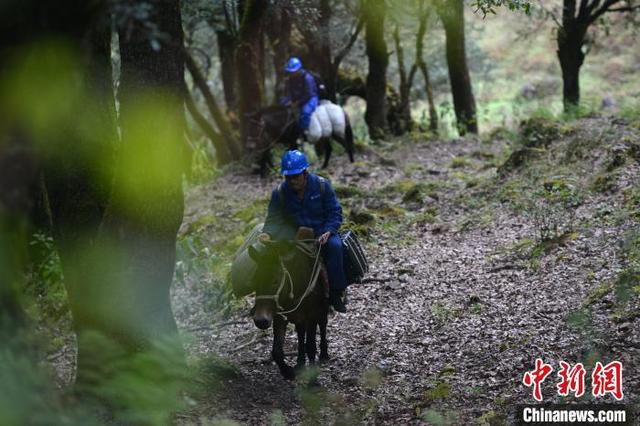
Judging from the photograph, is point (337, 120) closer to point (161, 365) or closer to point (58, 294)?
point (58, 294)

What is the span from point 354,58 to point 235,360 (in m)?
23.2

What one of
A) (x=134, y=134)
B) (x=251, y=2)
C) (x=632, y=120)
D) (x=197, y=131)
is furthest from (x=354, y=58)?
(x=134, y=134)

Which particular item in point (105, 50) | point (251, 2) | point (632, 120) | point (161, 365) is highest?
point (251, 2)

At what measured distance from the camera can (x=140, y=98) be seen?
788 cm

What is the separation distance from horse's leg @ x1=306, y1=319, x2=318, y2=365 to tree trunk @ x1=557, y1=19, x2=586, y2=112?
1387 centimetres

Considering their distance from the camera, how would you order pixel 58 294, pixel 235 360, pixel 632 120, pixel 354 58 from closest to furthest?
1. pixel 235 360
2. pixel 58 294
3. pixel 632 120
4. pixel 354 58

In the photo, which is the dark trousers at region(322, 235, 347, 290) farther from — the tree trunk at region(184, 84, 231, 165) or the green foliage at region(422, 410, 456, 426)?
the tree trunk at region(184, 84, 231, 165)

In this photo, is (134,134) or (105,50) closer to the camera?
(134,134)

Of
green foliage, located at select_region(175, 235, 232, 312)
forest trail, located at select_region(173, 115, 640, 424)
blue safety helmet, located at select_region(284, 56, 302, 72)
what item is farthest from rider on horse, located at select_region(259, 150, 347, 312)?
blue safety helmet, located at select_region(284, 56, 302, 72)

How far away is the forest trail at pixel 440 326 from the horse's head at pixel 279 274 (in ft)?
3.05

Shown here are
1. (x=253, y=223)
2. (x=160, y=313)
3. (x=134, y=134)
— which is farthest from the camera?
(x=253, y=223)

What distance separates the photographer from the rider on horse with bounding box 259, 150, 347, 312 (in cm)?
918

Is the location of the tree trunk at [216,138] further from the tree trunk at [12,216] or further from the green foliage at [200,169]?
the tree trunk at [12,216]

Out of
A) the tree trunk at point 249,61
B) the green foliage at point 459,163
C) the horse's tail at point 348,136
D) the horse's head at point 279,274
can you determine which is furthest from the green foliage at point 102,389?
the tree trunk at point 249,61
